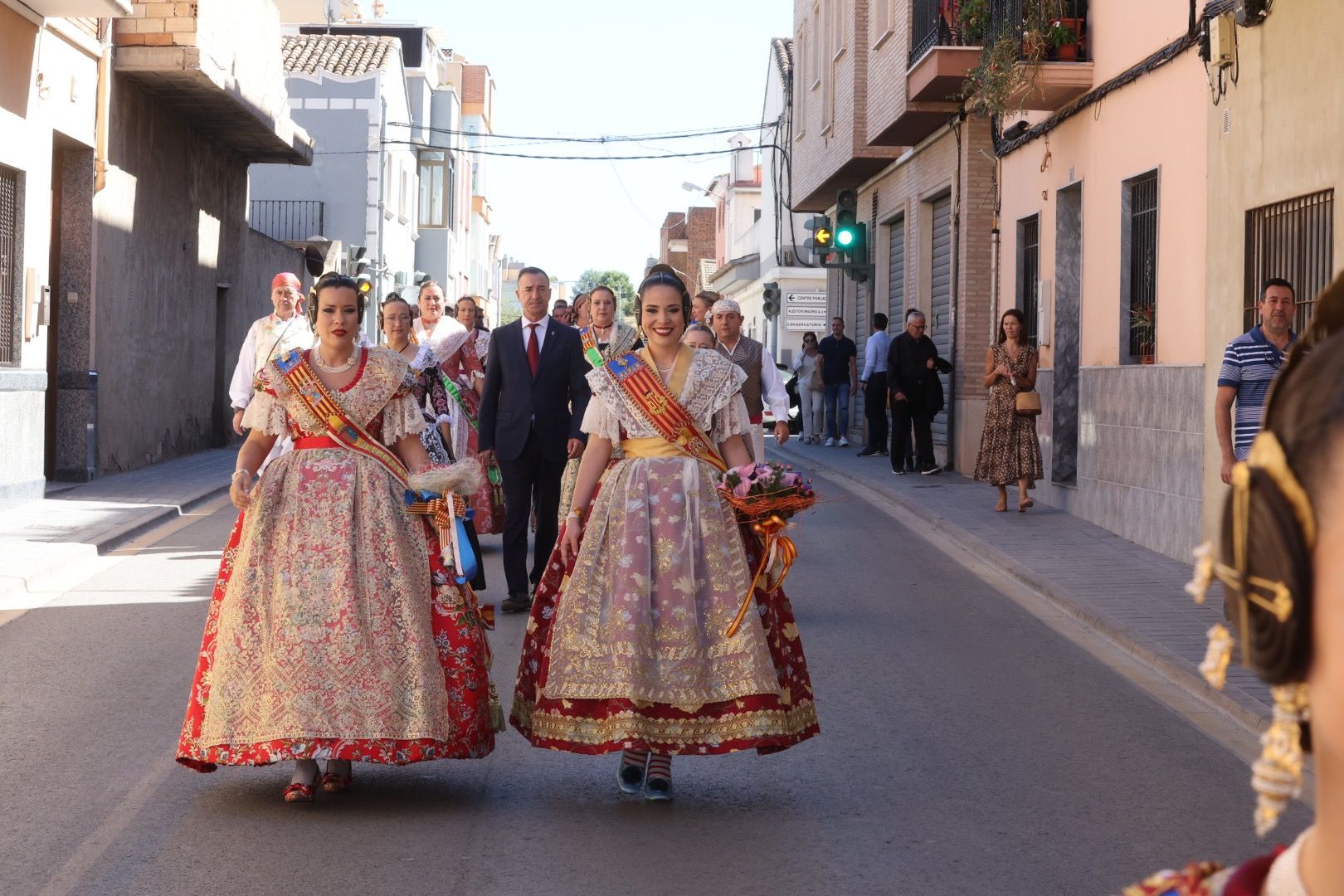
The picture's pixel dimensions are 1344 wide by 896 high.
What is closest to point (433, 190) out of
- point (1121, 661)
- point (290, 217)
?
point (290, 217)

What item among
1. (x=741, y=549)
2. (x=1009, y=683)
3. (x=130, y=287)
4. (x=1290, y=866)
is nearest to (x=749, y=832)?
(x=741, y=549)

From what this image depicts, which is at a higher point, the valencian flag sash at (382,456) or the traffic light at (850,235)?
Result: the traffic light at (850,235)

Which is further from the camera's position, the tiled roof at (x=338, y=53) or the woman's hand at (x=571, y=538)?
the tiled roof at (x=338, y=53)

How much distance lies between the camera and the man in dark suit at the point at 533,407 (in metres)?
10.7

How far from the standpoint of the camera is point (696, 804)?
20.1 feet

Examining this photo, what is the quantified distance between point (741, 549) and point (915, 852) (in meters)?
1.24

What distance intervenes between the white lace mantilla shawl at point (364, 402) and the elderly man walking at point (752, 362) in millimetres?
4518

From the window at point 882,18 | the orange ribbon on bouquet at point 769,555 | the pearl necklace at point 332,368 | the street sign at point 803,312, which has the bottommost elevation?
the orange ribbon on bouquet at point 769,555

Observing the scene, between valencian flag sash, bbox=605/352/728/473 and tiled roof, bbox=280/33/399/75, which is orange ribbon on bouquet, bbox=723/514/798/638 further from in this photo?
tiled roof, bbox=280/33/399/75

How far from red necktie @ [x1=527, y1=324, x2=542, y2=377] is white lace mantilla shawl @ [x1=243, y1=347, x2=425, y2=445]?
14.9ft

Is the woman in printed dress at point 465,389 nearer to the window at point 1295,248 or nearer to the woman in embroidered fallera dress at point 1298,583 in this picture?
the window at point 1295,248

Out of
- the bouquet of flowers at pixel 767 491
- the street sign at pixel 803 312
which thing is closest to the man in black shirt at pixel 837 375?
the street sign at pixel 803 312

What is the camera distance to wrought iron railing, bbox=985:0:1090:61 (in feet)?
55.0

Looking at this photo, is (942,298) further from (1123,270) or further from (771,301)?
(771,301)
